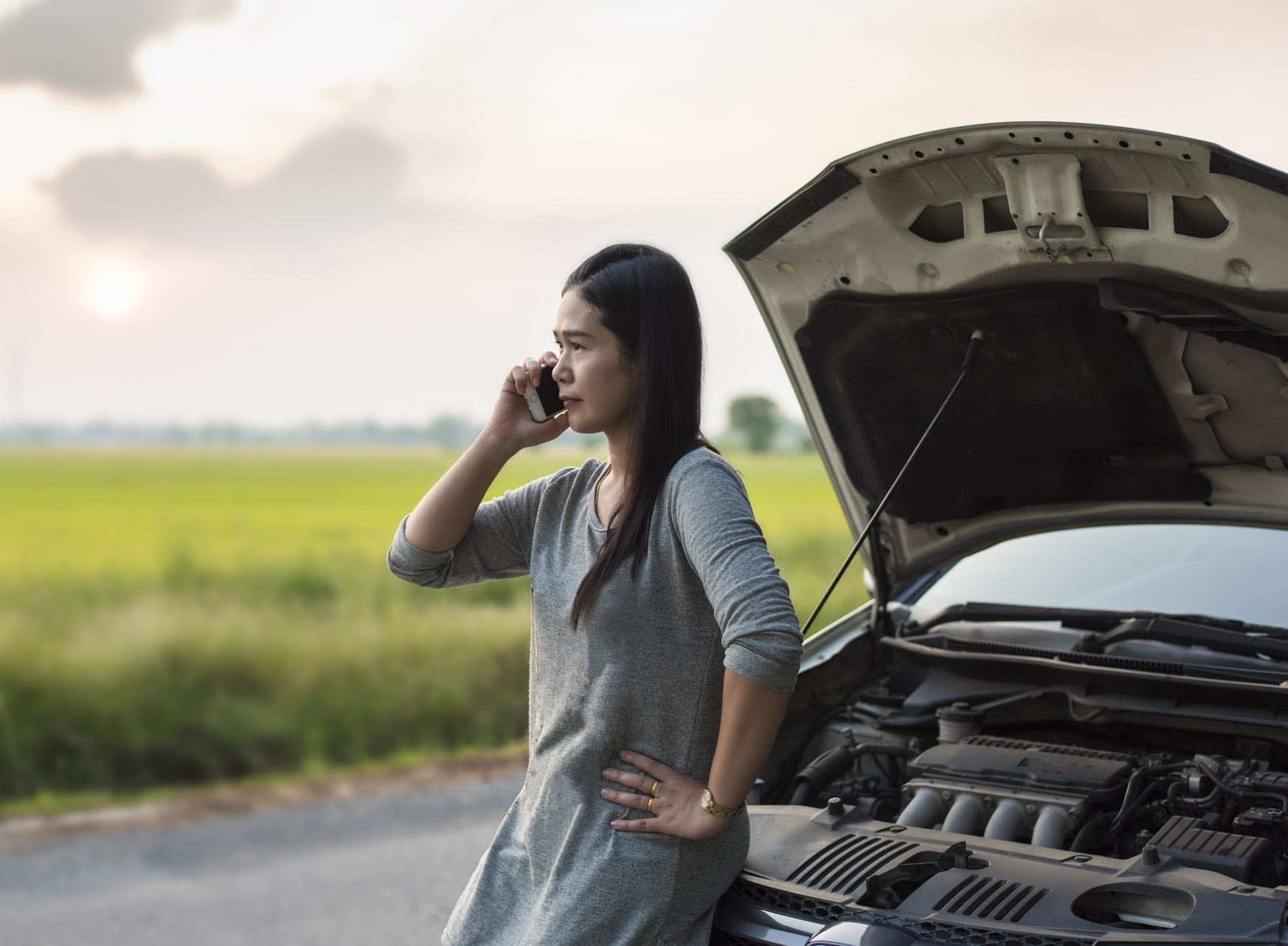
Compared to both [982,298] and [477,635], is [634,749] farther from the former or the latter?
[477,635]

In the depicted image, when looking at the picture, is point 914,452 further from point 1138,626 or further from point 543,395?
point 543,395

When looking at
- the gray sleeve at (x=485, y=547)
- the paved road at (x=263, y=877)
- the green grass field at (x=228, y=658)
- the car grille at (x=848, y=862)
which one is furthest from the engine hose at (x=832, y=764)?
the green grass field at (x=228, y=658)

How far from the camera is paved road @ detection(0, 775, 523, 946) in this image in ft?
16.5

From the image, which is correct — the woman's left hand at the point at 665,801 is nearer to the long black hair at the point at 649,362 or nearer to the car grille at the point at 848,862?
the long black hair at the point at 649,362

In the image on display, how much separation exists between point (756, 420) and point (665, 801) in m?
Answer: 15.6

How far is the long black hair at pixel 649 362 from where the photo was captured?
2034 millimetres

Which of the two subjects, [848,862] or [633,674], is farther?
[848,862]

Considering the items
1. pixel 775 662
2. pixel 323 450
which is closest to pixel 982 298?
pixel 775 662

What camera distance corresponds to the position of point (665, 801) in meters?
2.02

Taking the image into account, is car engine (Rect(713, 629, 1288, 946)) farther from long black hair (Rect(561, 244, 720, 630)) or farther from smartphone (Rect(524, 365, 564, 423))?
smartphone (Rect(524, 365, 564, 423))

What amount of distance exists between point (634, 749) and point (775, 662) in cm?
35

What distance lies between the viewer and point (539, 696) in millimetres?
2158

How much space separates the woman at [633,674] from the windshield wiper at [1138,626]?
167 cm

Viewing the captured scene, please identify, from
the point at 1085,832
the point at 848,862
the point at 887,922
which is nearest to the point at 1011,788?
the point at 1085,832
